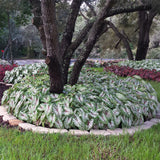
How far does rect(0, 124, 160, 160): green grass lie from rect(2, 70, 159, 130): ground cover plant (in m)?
0.30

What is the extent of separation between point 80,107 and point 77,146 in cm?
79

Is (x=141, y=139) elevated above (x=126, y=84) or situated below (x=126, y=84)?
below

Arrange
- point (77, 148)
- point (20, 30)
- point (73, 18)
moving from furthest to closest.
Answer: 1. point (20, 30)
2. point (73, 18)
3. point (77, 148)

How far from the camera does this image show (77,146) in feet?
7.06

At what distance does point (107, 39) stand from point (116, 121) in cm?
1641

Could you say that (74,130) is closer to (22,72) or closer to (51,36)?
(51,36)

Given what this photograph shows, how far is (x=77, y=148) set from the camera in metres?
2.09

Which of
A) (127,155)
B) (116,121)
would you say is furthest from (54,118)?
(127,155)

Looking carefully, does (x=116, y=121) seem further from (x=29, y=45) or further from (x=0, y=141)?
(x=29, y=45)

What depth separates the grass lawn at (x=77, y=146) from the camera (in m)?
1.93

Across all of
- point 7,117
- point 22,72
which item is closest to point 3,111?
point 7,117

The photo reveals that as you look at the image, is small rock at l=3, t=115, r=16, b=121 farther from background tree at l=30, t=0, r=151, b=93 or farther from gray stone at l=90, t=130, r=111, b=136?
gray stone at l=90, t=130, r=111, b=136

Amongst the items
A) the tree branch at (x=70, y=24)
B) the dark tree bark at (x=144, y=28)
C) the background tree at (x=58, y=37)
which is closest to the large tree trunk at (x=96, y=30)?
the background tree at (x=58, y=37)

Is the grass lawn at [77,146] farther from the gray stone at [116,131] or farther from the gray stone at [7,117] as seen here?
the gray stone at [7,117]
